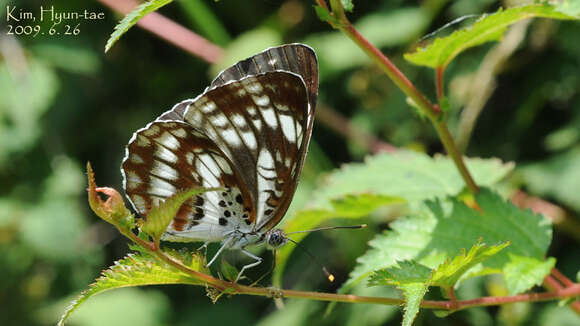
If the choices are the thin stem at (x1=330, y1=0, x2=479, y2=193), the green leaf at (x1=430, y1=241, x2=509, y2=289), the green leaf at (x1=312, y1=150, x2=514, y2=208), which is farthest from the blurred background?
the green leaf at (x1=430, y1=241, x2=509, y2=289)

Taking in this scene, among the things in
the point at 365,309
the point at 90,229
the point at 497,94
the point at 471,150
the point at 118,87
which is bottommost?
the point at 365,309

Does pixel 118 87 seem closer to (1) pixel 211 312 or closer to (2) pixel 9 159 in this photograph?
(2) pixel 9 159

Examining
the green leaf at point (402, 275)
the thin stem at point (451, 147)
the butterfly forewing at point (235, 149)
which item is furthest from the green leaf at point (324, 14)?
the green leaf at point (402, 275)

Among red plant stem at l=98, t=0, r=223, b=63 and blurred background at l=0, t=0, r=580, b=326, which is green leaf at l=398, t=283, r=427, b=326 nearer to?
blurred background at l=0, t=0, r=580, b=326

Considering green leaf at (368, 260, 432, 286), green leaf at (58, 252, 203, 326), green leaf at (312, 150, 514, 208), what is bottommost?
green leaf at (312, 150, 514, 208)

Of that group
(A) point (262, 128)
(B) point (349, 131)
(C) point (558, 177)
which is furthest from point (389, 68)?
(B) point (349, 131)

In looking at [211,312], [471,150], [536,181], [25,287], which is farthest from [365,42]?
[25,287]

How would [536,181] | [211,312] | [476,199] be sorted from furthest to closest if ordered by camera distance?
[211,312]
[536,181]
[476,199]

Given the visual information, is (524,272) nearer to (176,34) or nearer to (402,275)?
(402,275)
